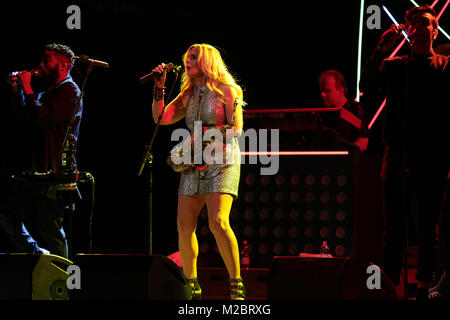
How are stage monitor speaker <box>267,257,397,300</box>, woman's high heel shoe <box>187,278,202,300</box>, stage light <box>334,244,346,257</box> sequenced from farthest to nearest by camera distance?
stage light <box>334,244,346,257</box>, woman's high heel shoe <box>187,278,202,300</box>, stage monitor speaker <box>267,257,397,300</box>

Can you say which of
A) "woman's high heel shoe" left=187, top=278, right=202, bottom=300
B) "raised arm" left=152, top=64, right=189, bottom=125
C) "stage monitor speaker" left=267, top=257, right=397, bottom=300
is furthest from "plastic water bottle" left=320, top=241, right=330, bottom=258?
"raised arm" left=152, top=64, right=189, bottom=125

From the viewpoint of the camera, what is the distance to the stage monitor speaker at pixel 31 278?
3525 millimetres

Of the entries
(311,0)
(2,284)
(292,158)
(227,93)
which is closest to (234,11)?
(311,0)

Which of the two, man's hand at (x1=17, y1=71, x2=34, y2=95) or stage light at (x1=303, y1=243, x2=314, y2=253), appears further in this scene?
man's hand at (x1=17, y1=71, x2=34, y2=95)

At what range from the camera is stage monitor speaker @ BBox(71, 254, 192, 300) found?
3363mm

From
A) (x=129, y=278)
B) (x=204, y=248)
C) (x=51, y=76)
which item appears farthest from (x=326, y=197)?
(x=51, y=76)

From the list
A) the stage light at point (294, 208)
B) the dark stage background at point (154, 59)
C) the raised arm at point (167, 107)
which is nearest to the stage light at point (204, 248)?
the stage light at point (294, 208)

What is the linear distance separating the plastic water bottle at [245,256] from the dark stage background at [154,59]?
1.54m

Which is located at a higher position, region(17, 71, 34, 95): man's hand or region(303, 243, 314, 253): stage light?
region(17, 71, 34, 95): man's hand

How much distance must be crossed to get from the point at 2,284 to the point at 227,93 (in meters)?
1.65

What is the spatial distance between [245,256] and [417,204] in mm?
1550

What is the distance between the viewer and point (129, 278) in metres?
3.37

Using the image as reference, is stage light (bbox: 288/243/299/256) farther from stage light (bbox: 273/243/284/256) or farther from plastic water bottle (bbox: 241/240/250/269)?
plastic water bottle (bbox: 241/240/250/269)

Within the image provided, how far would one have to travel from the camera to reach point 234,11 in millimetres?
6488
